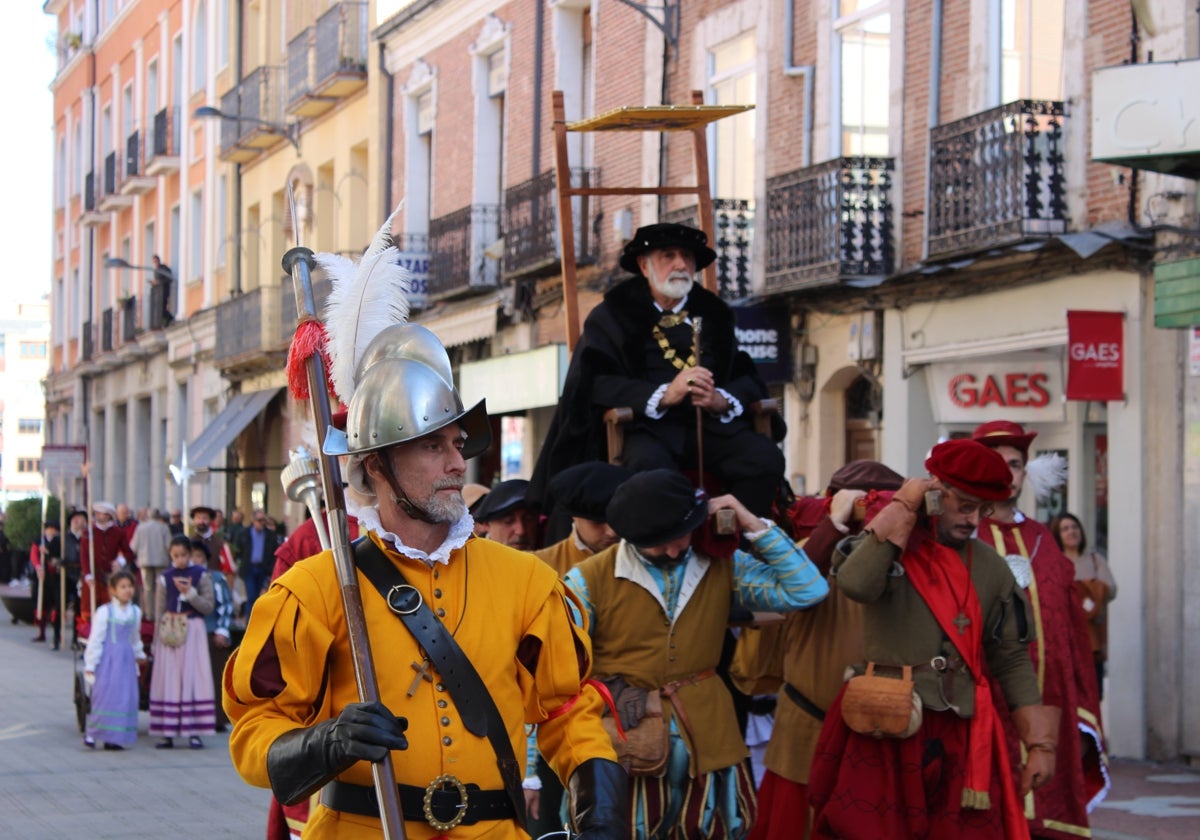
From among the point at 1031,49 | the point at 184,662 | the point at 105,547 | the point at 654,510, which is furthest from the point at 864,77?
the point at 654,510

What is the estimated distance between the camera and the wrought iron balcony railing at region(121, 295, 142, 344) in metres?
43.6

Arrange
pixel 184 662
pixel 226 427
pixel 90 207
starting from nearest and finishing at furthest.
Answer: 1. pixel 184 662
2. pixel 226 427
3. pixel 90 207

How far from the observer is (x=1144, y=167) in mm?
11758

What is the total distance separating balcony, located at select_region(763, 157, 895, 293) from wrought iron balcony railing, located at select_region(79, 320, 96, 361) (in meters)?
32.9

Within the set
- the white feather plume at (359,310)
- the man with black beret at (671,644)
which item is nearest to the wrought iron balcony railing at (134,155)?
the man with black beret at (671,644)

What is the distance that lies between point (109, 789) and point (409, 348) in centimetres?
892

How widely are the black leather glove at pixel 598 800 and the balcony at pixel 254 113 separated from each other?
29156 millimetres

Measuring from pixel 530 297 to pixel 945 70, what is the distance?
8.42 m

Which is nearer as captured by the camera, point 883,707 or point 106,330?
point 883,707

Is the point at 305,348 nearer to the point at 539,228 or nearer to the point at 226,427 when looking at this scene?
the point at 539,228

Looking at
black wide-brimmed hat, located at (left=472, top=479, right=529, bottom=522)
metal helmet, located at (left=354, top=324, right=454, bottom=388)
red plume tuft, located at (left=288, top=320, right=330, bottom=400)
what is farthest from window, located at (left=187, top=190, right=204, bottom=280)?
metal helmet, located at (left=354, top=324, right=454, bottom=388)

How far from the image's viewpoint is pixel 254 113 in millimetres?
35094

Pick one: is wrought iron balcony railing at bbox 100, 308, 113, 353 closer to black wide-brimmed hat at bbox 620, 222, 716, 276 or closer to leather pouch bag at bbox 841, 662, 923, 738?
black wide-brimmed hat at bbox 620, 222, 716, 276

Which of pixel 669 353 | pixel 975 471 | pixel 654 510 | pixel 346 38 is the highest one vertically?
pixel 346 38
